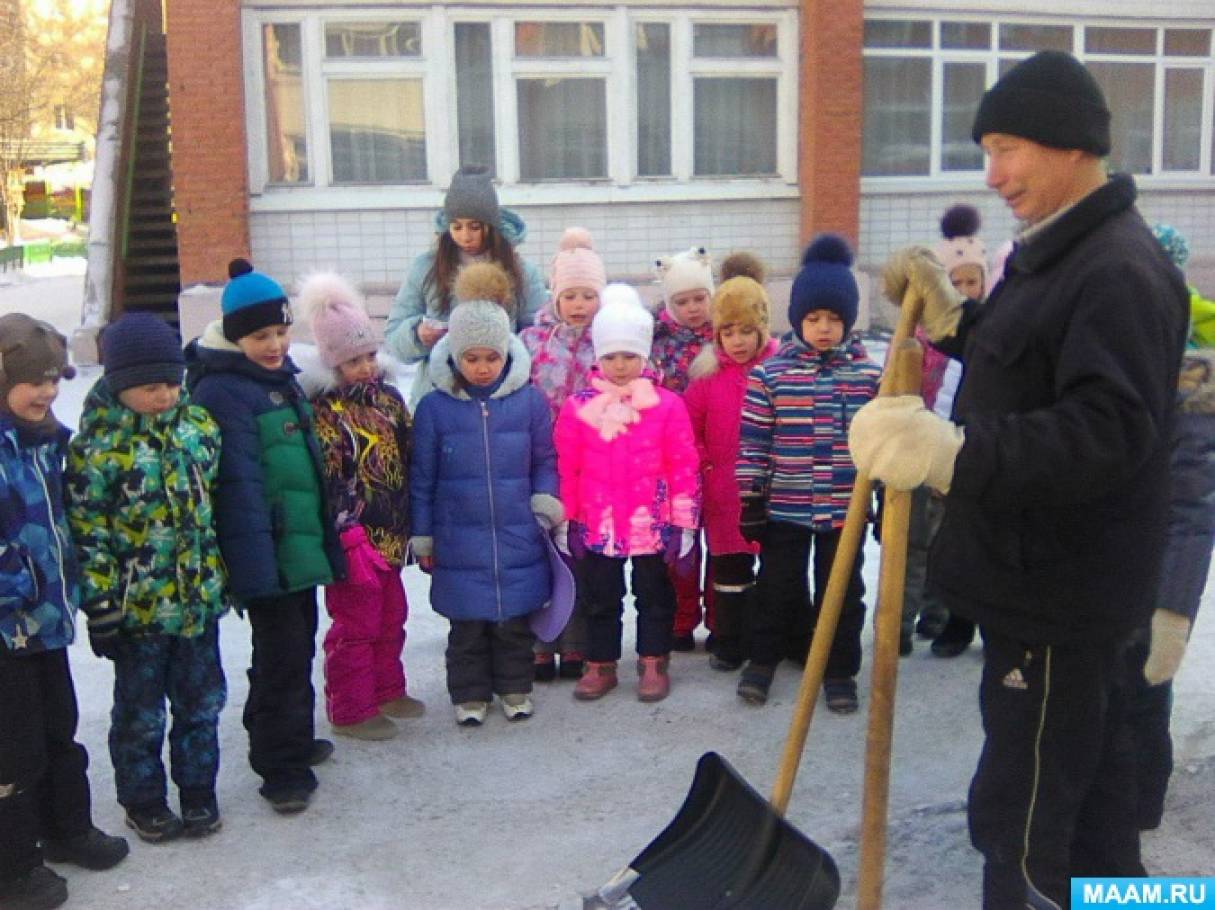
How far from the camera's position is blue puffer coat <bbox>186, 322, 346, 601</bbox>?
3471 millimetres

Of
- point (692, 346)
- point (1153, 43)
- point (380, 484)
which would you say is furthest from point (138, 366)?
point (1153, 43)

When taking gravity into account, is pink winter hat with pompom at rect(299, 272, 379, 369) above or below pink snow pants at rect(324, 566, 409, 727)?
above

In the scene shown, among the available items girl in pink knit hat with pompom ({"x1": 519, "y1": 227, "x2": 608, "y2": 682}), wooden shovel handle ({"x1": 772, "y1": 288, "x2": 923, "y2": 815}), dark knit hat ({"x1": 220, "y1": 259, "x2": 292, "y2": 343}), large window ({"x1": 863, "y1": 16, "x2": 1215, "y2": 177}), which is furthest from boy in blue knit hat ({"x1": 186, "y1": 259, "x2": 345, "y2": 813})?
large window ({"x1": 863, "y1": 16, "x2": 1215, "y2": 177})

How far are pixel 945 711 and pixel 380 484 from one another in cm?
208

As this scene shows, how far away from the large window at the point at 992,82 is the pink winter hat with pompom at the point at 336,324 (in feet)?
34.0

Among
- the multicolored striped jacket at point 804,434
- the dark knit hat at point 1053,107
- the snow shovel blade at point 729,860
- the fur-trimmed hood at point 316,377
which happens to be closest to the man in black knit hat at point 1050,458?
the dark knit hat at point 1053,107

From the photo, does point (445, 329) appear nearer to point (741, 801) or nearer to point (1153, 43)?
point (741, 801)

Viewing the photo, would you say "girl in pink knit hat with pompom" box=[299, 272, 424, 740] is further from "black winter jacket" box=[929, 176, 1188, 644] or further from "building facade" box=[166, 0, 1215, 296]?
"building facade" box=[166, 0, 1215, 296]

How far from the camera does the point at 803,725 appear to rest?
2.96 m

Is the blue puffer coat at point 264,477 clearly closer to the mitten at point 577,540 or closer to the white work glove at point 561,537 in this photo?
the white work glove at point 561,537

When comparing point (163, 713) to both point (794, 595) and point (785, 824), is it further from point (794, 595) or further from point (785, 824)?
point (794, 595)

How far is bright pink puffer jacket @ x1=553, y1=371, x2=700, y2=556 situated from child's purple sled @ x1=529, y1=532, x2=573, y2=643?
14 cm

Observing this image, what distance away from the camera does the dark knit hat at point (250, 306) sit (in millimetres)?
3568

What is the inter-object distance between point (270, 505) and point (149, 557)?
414 mm
